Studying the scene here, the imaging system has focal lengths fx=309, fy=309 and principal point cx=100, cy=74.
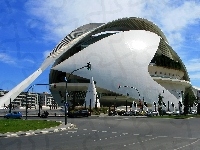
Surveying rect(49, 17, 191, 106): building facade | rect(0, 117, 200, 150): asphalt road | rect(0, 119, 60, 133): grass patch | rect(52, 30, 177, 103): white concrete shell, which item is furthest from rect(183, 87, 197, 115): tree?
rect(0, 117, 200, 150): asphalt road

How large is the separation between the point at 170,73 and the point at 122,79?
1930cm

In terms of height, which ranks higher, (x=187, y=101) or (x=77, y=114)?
(x=187, y=101)

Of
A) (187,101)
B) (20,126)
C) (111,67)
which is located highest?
(111,67)

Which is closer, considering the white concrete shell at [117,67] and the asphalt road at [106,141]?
the asphalt road at [106,141]

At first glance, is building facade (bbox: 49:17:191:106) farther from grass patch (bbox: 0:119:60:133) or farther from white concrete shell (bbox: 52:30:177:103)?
grass patch (bbox: 0:119:60:133)

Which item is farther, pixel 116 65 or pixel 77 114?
pixel 116 65

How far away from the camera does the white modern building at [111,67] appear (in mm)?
66625

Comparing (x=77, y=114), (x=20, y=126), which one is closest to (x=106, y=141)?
(x=20, y=126)

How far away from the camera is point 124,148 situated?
1295 cm

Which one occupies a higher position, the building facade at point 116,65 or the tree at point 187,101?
the building facade at point 116,65

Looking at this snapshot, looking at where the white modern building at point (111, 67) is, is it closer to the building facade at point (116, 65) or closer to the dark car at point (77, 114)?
the building facade at point (116, 65)

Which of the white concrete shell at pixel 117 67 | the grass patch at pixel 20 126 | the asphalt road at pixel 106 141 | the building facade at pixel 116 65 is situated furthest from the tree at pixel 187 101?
the asphalt road at pixel 106 141

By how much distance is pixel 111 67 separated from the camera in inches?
2648

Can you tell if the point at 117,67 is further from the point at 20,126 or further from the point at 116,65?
the point at 20,126
